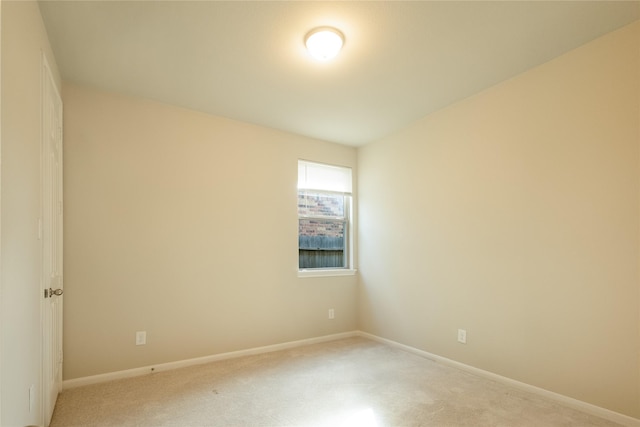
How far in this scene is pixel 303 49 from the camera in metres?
2.46

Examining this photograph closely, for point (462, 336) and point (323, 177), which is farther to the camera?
point (323, 177)

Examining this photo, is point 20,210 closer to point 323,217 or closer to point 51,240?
point 51,240

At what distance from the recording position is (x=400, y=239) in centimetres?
400

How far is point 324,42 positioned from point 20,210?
191cm

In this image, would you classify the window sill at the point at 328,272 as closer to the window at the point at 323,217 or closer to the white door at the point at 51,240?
the window at the point at 323,217

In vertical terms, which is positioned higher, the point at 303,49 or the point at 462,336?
the point at 303,49

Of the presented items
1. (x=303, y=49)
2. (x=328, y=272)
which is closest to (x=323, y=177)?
(x=328, y=272)

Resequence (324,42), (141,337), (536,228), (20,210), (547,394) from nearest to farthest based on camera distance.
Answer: (20,210) < (324,42) < (547,394) < (536,228) < (141,337)

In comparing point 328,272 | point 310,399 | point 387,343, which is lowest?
point 387,343

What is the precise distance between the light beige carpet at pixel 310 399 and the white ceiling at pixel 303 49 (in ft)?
8.24

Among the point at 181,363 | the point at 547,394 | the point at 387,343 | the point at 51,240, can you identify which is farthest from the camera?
the point at 387,343

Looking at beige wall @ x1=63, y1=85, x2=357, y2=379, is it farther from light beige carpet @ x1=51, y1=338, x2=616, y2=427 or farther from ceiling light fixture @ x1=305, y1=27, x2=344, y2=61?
ceiling light fixture @ x1=305, y1=27, x2=344, y2=61

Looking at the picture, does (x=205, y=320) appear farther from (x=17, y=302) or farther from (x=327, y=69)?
(x=327, y=69)

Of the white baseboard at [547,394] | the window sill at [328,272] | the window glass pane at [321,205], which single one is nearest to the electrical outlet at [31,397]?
the window sill at [328,272]
